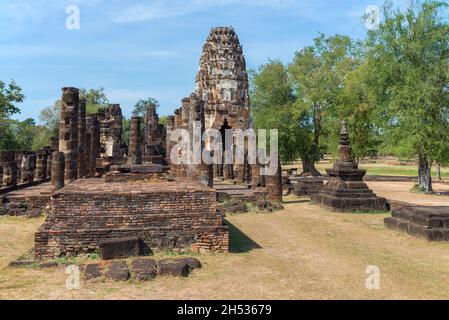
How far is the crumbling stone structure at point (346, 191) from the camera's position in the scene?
17.0 m

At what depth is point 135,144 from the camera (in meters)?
28.8

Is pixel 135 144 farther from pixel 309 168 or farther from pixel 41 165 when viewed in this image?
pixel 309 168

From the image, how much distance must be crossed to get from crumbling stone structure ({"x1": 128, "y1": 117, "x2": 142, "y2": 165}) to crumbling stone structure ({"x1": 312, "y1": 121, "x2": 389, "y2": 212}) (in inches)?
491

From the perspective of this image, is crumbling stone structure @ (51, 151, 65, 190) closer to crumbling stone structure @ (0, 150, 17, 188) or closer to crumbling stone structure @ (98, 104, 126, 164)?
crumbling stone structure @ (0, 150, 17, 188)

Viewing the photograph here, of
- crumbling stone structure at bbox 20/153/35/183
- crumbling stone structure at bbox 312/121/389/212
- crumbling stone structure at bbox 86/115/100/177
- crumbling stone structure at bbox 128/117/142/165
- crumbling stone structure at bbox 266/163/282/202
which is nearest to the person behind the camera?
crumbling stone structure at bbox 312/121/389/212

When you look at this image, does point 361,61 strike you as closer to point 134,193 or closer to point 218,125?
point 218,125

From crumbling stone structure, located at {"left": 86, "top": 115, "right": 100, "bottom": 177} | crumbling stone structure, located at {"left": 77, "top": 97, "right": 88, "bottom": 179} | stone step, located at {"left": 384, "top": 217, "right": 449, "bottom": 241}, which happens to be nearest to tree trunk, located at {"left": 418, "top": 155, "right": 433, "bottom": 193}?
stone step, located at {"left": 384, "top": 217, "right": 449, "bottom": 241}

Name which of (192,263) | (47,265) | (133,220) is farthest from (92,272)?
(133,220)

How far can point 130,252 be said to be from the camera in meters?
8.67

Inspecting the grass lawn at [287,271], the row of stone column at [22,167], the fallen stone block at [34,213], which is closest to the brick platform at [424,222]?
the grass lawn at [287,271]

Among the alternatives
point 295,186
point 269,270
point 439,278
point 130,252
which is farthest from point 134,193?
point 295,186

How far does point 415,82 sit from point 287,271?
19172 millimetres

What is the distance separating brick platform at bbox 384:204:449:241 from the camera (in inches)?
430

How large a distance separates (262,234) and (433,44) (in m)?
18.2
